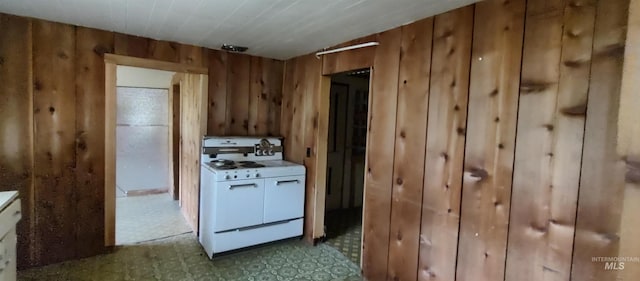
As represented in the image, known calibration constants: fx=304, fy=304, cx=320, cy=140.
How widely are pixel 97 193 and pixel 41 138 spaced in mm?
639

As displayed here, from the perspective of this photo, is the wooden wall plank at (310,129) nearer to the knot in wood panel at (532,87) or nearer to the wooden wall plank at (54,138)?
the knot in wood panel at (532,87)

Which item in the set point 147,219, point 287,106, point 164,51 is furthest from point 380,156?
point 147,219

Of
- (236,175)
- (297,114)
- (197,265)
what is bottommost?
(197,265)

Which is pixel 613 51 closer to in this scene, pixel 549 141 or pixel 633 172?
pixel 549 141

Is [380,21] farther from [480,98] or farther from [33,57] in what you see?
[33,57]

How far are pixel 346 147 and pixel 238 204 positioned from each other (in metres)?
2.17

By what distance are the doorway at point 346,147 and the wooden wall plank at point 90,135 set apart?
2.61 metres

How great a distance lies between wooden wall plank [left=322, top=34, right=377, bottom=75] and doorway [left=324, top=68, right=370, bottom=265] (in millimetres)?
1208

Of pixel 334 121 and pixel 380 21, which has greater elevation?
pixel 380 21

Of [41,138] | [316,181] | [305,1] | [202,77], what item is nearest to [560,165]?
[305,1]

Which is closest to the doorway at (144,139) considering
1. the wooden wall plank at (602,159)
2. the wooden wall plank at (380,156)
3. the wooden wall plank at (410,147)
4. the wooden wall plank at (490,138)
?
the wooden wall plank at (380,156)

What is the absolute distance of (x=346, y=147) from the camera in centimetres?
468

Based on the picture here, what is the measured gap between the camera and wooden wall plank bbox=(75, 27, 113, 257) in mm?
2695

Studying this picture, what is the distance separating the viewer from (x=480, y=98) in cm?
184
